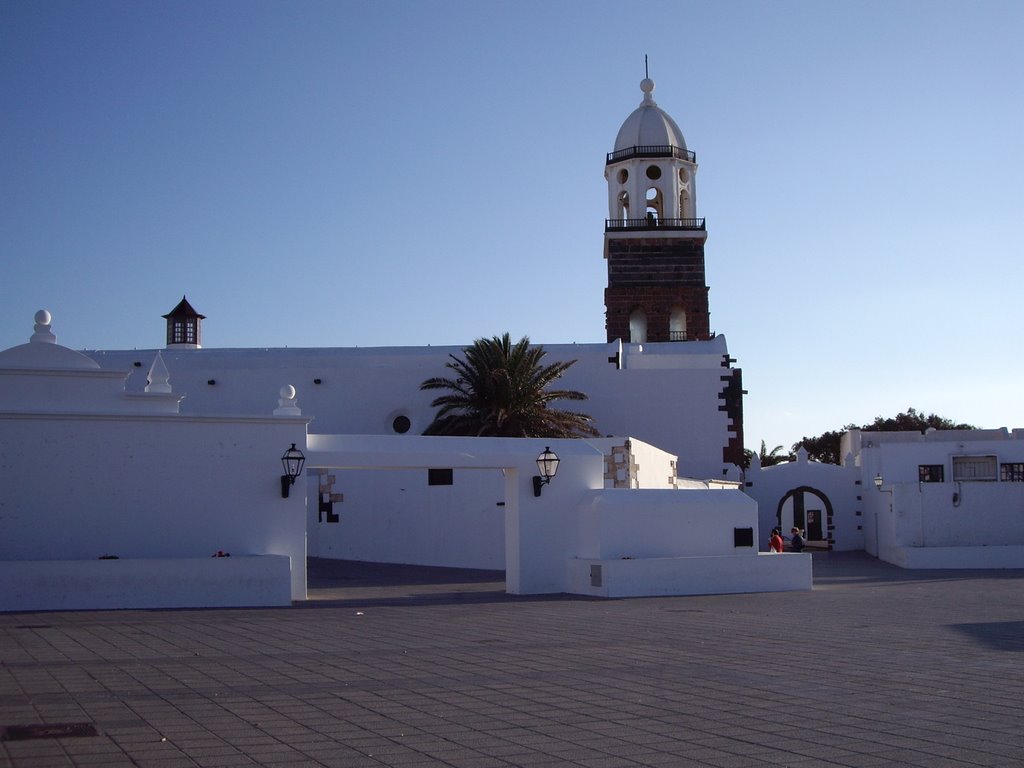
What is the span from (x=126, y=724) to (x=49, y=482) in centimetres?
976

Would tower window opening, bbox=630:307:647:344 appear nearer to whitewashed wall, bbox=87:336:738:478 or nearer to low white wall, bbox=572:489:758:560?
whitewashed wall, bbox=87:336:738:478

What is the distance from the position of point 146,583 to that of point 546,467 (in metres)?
6.12

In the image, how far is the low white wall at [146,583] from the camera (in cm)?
1473

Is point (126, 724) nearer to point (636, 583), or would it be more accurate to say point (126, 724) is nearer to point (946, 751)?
point (946, 751)

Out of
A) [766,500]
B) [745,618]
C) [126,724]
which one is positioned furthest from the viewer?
[766,500]

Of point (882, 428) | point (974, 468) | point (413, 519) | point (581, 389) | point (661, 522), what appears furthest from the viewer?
point (882, 428)

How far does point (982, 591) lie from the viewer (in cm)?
1853

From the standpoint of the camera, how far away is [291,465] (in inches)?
649

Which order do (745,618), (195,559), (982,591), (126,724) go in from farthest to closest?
(982,591) → (195,559) → (745,618) → (126,724)

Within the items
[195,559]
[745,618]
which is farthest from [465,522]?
[745,618]

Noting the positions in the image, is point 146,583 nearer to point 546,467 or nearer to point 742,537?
point 546,467

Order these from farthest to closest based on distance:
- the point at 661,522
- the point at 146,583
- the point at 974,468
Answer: the point at 974,468, the point at 661,522, the point at 146,583

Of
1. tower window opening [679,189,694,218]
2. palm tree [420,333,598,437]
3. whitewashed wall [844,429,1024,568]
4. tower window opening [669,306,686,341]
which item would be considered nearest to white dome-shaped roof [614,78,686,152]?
tower window opening [679,189,694,218]

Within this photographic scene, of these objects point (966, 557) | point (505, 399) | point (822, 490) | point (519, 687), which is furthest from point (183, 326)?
point (519, 687)
